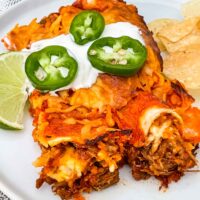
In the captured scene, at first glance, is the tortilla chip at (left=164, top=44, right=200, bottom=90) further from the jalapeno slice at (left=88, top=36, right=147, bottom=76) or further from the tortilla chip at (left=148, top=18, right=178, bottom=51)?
the jalapeno slice at (left=88, top=36, right=147, bottom=76)

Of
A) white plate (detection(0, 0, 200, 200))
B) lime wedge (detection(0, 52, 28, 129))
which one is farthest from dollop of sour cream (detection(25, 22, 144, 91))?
white plate (detection(0, 0, 200, 200))

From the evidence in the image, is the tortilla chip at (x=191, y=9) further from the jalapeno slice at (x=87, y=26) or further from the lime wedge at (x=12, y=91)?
the lime wedge at (x=12, y=91)

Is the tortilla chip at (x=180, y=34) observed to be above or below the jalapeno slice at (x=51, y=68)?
below

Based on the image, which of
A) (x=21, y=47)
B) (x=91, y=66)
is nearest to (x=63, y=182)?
(x=91, y=66)

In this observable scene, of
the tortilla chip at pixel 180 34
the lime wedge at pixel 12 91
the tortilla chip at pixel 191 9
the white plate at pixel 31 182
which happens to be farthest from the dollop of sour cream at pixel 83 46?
the tortilla chip at pixel 191 9

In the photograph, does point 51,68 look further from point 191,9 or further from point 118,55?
point 191,9

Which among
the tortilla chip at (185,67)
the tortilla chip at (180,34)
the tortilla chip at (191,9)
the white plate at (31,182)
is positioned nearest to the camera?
the white plate at (31,182)

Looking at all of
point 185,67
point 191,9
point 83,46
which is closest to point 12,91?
point 83,46

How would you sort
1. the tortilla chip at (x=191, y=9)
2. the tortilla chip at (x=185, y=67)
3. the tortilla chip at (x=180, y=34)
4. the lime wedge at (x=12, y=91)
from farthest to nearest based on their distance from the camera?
the tortilla chip at (x=191, y=9) → the tortilla chip at (x=180, y=34) → the tortilla chip at (x=185, y=67) → the lime wedge at (x=12, y=91)
